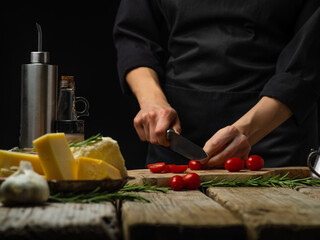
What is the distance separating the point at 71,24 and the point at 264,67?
4.92 ft

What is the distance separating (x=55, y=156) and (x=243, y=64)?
1170 mm

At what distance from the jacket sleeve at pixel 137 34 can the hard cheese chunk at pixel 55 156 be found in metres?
1.15

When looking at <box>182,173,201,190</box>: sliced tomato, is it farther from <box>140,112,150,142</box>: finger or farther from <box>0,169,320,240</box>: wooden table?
<box>140,112,150,142</box>: finger

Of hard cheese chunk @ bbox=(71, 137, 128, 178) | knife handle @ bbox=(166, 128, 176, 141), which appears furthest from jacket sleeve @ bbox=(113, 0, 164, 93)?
hard cheese chunk @ bbox=(71, 137, 128, 178)

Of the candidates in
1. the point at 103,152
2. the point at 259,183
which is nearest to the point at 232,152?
→ the point at 259,183

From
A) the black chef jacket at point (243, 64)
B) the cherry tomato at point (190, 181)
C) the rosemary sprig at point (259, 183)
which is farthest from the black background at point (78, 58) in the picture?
the cherry tomato at point (190, 181)

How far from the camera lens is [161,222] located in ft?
2.49

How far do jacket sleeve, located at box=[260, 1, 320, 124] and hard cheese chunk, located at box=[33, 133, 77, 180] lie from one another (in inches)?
39.8

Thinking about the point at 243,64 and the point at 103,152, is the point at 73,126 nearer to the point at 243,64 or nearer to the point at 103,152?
the point at 103,152

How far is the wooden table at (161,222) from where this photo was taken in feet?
2.43

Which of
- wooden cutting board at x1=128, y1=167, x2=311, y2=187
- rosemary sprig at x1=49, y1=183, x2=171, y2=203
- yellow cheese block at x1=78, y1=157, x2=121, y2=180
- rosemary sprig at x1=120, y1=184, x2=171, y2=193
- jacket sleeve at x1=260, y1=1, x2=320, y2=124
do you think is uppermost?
jacket sleeve at x1=260, y1=1, x2=320, y2=124

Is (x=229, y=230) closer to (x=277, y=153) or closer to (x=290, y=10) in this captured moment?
(x=277, y=153)

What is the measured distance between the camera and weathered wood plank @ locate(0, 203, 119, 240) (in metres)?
0.73

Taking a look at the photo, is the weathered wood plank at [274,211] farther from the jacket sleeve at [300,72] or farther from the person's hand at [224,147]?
the jacket sleeve at [300,72]
